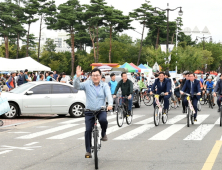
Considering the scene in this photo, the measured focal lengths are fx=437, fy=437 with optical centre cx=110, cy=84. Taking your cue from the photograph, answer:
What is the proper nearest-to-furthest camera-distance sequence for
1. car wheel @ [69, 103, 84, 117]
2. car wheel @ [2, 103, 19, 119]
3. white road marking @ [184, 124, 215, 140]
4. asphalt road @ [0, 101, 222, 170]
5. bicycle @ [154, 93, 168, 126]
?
asphalt road @ [0, 101, 222, 170] < white road marking @ [184, 124, 215, 140] < bicycle @ [154, 93, 168, 126] < car wheel @ [2, 103, 19, 119] < car wheel @ [69, 103, 84, 117]

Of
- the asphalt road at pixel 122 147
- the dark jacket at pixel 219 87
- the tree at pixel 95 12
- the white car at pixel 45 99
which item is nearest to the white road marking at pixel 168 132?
the asphalt road at pixel 122 147

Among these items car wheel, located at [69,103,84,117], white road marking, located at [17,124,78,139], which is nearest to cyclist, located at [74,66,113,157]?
white road marking, located at [17,124,78,139]

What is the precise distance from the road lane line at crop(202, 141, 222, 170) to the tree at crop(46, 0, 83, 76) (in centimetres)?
6019

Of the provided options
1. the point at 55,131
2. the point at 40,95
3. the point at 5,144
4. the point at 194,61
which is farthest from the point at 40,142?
the point at 194,61

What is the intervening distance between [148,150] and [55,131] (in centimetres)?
474

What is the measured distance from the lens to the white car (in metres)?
16.8

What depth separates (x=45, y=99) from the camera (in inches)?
670

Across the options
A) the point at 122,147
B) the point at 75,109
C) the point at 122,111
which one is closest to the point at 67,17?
the point at 75,109

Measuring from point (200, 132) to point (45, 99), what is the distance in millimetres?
7113

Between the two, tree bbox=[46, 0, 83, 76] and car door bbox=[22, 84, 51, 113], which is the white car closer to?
car door bbox=[22, 84, 51, 113]

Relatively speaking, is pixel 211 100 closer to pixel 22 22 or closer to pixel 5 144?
pixel 5 144

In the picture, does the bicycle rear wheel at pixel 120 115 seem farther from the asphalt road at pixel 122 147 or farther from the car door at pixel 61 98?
the car door at pixel 61 98

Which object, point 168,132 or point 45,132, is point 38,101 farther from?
point 168,132

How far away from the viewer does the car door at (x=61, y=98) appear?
17.2 meters
